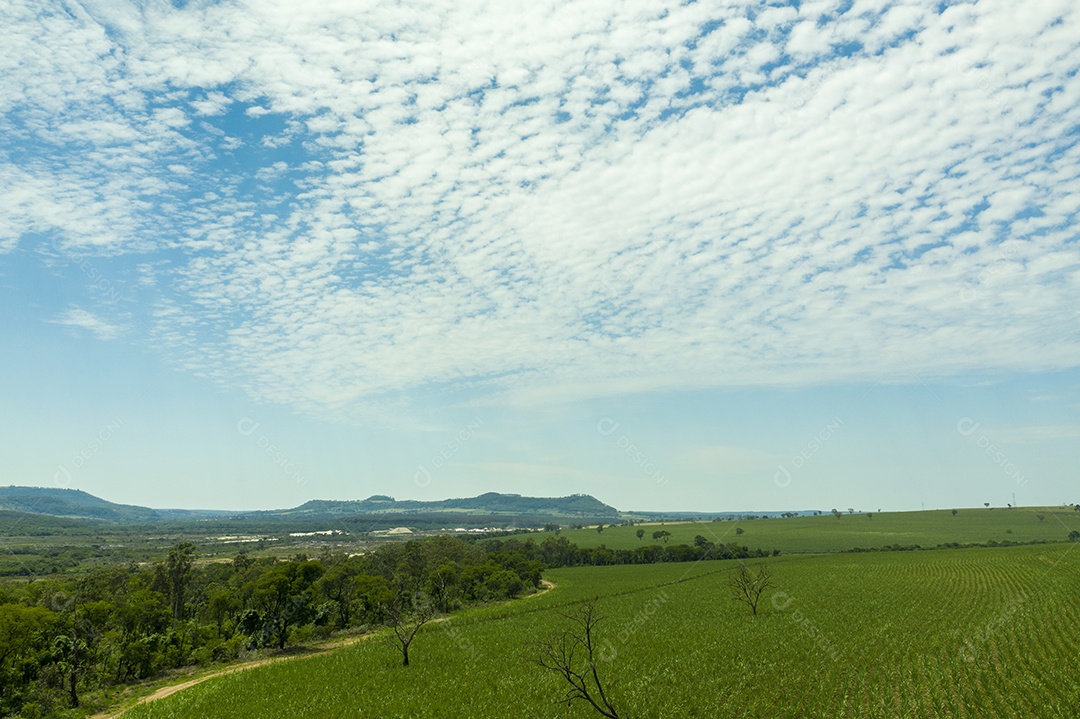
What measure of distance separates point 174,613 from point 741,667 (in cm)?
7258

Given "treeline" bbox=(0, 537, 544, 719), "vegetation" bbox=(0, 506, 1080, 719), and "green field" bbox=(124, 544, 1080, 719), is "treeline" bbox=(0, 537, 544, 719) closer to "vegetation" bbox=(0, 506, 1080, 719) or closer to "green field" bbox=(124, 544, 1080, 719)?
"vegetation" bbox=(0, 506, 1080, 719)

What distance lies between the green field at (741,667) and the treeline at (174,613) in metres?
9.43

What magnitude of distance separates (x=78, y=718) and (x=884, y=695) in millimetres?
53996

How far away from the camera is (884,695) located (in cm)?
3362

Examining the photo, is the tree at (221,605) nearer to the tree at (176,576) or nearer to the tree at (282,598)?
the tree at (282,598)

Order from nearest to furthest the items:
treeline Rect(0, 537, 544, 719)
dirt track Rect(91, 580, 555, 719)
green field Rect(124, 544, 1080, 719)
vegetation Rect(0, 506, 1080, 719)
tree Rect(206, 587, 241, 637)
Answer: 1. green field Rect(124, 544, 1080, 719)
2. vegetation Rect(0, 506, 1080, 719)
3. dirt track Rect(91, 580, 555, 719)
4. treeline Rect(0, 537, 544, 719)
5. tree Rect(206, 587, 241, 637)

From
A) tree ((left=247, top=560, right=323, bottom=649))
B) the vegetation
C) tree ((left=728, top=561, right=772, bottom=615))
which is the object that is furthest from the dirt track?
tree ((left=728, top=561, right=772, bottom=615))

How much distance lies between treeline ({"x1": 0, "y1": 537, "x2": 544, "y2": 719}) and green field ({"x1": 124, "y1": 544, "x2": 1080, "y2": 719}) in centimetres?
943

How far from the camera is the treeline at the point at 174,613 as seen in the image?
1842 inches

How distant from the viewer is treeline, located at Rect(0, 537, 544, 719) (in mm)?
46781

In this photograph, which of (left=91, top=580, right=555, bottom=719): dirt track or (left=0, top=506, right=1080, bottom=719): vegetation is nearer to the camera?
(left=0, top=506, right=1080, bottom=719): vegetation

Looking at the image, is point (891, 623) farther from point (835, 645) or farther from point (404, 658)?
point (404, 658)

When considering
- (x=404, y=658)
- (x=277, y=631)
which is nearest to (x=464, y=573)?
(x=277, y=631)

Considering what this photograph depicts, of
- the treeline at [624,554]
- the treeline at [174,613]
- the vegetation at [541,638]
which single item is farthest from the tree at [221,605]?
the treeline at [624,554]
